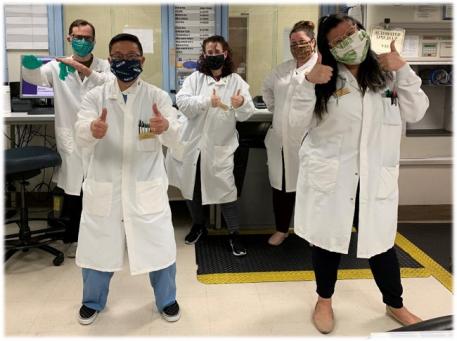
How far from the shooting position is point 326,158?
1.95m

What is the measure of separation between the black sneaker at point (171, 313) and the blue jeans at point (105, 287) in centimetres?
2

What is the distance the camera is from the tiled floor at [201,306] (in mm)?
Result: 2131

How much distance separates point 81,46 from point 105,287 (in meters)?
1.30

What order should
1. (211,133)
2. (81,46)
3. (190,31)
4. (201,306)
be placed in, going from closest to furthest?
(201,306)
(81,46)
(211,133)
(190,31)

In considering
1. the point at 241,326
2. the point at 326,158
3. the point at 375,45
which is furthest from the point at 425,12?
the point at 241,326

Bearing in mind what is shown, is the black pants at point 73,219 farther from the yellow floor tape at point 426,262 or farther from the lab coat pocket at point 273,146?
the yellow floor tape at point 426,262

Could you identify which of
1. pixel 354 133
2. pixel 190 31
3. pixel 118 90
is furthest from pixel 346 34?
pixel 190 31

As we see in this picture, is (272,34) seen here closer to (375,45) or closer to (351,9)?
(351,9)

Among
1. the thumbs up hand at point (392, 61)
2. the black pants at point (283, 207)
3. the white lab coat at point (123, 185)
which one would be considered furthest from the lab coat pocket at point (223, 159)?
the thumbs up hand at point (392, 61)

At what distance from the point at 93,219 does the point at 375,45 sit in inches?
61.2

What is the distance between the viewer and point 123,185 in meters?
2.00

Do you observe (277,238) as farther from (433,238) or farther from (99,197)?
(99,197)

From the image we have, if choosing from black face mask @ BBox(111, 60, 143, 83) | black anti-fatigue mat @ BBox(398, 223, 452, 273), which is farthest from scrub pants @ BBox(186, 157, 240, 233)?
black anti-fatigue mat @ BBox(398, 223, 452, 273)

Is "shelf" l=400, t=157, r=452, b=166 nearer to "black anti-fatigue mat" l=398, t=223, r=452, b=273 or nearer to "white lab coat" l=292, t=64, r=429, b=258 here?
"black anti-fatigue mat" l=398, t=223, r=452, b=273
